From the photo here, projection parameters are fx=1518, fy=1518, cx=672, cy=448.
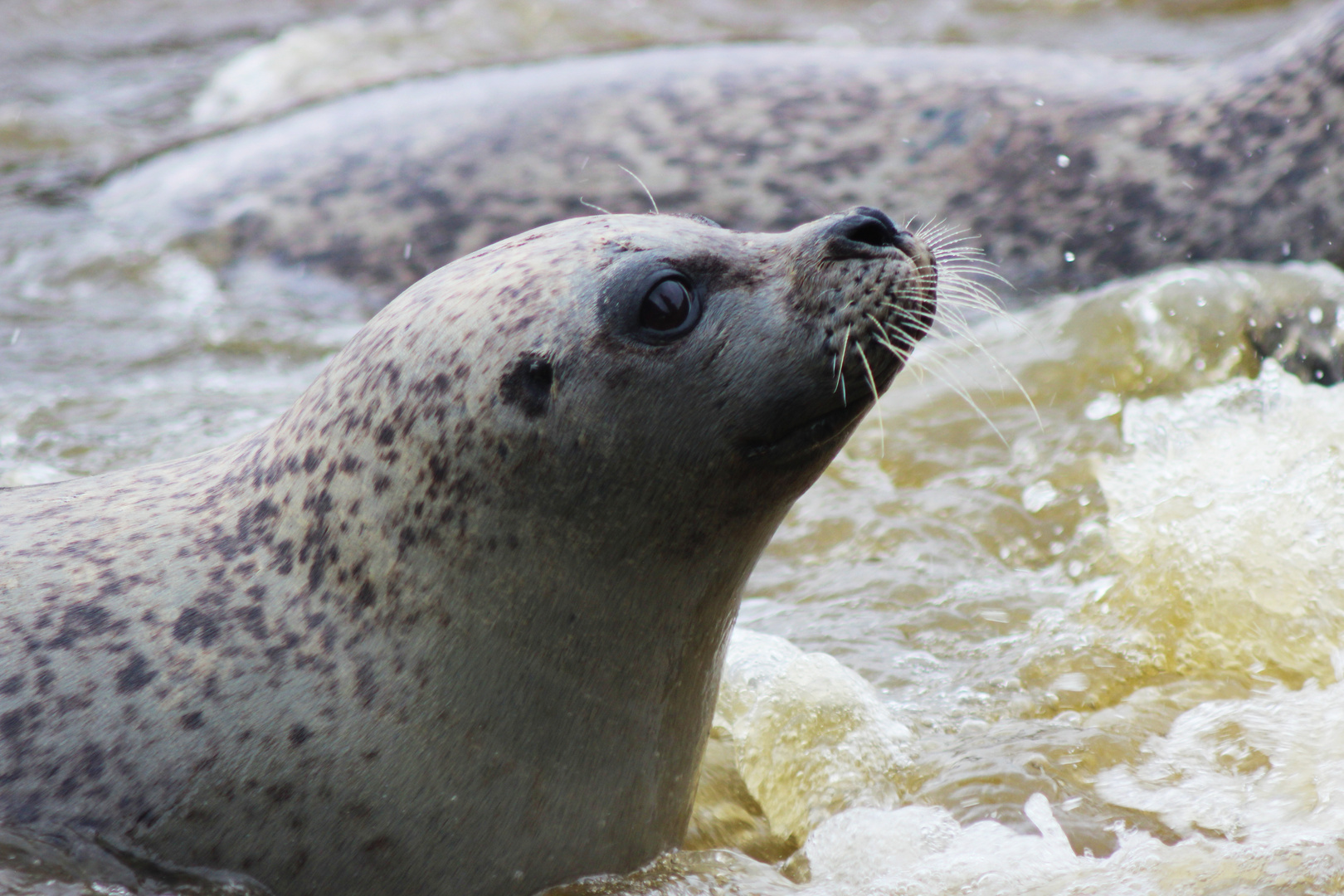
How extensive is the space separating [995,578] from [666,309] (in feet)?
5.24

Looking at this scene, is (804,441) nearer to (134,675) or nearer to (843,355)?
(843,355)

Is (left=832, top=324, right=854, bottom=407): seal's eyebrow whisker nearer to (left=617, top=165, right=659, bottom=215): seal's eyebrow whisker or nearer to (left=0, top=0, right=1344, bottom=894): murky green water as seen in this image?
(left=0, top=0, right=1344, bottom=894): murky green water

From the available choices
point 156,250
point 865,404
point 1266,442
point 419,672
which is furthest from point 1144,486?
point 156,250

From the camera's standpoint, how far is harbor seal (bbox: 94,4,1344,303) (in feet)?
16.5

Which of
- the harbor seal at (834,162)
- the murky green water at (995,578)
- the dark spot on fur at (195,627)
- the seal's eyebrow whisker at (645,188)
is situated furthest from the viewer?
the harbor seal at (834,162)

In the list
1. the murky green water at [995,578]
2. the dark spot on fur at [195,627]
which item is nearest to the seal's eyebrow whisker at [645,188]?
the murky green water at [995,578]

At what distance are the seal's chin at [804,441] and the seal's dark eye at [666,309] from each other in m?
0.23

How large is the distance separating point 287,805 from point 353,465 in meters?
0.56

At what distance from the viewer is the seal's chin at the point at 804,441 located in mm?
2455

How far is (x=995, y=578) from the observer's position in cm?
371

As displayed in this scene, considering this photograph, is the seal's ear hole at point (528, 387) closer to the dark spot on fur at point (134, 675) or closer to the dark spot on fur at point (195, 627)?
the dark spot on fur at point (195, 627)

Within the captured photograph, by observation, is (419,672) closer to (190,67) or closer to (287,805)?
(287,805)

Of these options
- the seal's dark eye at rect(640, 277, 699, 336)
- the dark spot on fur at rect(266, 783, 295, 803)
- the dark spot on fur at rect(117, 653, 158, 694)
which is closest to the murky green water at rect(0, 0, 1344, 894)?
the dark spot on fur at rect(266, 783, 295, 803)

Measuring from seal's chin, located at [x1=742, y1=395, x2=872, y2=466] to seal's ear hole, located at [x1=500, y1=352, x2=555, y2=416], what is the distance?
0.33 meters
